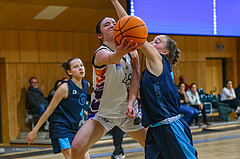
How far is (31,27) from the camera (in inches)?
390

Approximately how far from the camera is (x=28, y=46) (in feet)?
32.8

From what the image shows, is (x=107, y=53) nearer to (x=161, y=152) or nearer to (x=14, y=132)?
(x=161, y=152)

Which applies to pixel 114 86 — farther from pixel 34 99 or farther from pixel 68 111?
pixel 34 99

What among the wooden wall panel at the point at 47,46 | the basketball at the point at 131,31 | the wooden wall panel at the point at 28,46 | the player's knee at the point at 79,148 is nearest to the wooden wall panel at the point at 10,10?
the wooden wall panel at the point at 28,46

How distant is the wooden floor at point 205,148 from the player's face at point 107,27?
323 cm

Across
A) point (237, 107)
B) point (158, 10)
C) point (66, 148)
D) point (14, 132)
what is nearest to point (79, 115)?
point (66, 148)

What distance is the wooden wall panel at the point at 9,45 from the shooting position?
9.62 meters

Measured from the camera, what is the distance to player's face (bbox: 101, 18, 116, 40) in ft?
10.4

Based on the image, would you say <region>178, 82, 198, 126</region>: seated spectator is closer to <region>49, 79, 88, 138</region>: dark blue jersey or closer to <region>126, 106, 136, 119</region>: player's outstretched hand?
<region>49, 79, 88, 138</region>: dark blue jersey

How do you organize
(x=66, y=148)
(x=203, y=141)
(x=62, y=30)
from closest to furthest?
(x=66, y=148), (x=203, y=141), (x=62, y=30)

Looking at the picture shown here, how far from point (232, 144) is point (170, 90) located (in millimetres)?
4661

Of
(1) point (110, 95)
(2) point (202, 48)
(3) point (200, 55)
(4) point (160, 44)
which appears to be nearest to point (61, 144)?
(1) point (110, 95)

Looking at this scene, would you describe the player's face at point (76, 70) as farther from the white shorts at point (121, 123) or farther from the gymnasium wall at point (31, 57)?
the gymnasium wall at point (31, 57)

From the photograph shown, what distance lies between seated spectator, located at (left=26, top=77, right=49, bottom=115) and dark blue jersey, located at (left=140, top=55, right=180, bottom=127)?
650 cm
